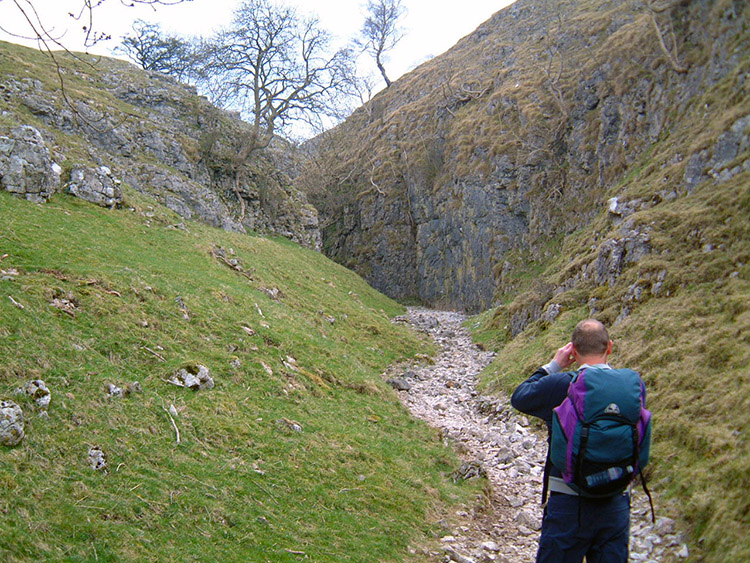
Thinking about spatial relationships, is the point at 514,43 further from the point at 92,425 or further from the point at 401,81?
the point at 92,425

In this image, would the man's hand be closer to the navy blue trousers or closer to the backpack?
the backpack

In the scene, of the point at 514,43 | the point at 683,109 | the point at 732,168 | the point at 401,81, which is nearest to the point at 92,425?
the point at 732,168

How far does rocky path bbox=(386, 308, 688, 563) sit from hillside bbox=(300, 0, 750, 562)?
2.01ft

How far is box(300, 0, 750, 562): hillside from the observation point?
29.7 feet

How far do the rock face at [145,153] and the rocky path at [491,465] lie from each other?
44.2ft

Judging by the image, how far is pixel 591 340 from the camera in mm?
4680

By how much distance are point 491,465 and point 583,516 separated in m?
6.93

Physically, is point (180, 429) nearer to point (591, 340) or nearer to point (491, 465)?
point (591, 340)

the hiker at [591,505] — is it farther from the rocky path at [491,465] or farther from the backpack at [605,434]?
the rocky path at [491,465]

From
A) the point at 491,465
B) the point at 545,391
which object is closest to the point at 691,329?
the point at 491,465

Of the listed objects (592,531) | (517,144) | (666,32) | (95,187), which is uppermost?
(95,187)

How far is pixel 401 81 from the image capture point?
5862 centimetres

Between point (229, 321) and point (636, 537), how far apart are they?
986 centimetres

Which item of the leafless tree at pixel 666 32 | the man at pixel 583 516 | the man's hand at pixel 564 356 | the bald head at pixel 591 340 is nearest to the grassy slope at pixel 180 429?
the man at pixel 583 516
